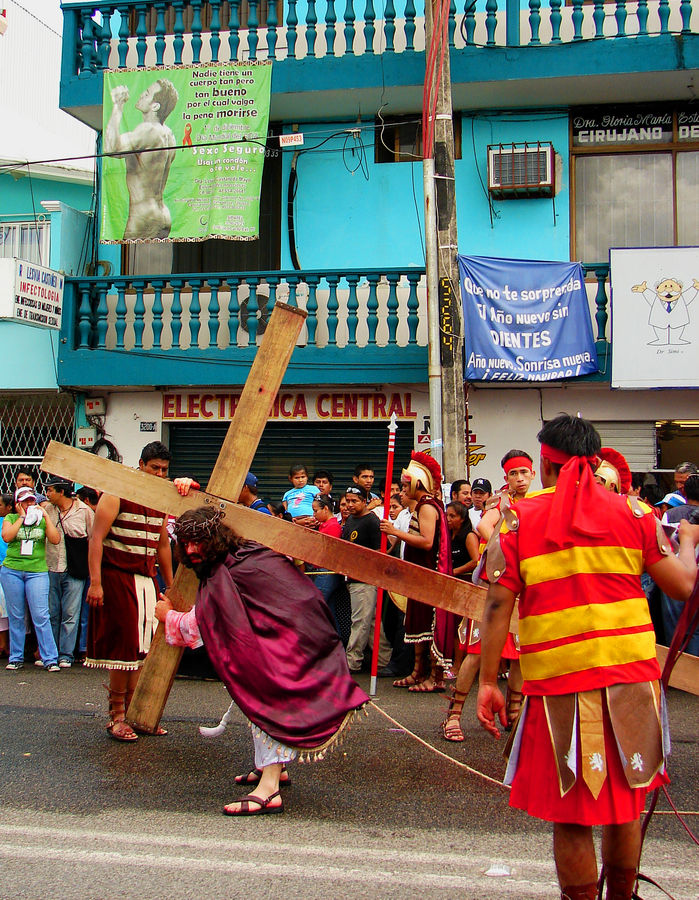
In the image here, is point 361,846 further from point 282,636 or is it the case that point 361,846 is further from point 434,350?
point 434,350

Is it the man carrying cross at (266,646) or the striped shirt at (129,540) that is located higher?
the striped shirt at (129,540)

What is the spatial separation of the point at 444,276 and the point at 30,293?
5.19 m

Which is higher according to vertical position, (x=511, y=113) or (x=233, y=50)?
(x=233, y=50)

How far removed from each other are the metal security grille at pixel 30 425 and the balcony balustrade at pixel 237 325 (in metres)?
0.85

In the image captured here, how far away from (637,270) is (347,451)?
14.2ft

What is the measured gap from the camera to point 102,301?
12.8 meters

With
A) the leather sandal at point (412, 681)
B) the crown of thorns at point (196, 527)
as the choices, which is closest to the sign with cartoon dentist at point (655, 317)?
the leather sandal at point (412, 681)

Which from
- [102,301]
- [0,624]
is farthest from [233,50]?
[0,624]

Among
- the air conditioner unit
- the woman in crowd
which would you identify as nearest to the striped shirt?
the woman in crowd

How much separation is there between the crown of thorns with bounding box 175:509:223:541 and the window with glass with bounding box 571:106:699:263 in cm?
918

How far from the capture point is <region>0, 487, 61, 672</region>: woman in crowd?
9.23m

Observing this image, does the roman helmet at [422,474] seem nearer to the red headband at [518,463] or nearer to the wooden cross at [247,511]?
the red headband at [518,463]

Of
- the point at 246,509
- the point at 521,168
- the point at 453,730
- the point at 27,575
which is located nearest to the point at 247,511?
the point at 246,509

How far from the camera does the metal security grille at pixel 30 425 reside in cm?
1311
